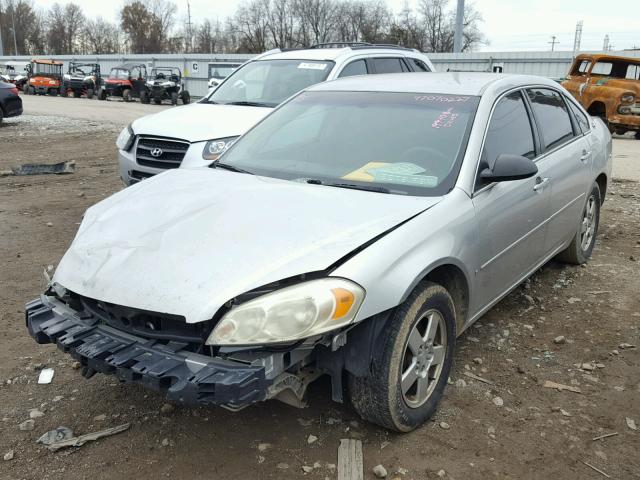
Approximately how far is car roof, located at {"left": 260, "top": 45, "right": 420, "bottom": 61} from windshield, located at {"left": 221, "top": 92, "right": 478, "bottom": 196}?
3.57m

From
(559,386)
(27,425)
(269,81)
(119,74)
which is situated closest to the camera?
(27,425)

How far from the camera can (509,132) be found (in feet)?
12.5

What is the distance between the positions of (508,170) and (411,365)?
120cm

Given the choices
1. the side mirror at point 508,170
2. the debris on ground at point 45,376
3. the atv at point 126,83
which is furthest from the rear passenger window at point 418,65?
the atv at point 126,83

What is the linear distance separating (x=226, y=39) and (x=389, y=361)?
92139 mm

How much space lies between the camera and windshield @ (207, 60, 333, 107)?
7266mm

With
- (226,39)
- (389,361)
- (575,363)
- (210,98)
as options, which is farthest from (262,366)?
(226,39)

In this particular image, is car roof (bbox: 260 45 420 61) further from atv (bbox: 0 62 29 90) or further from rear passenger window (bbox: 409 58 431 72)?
atv (bbox: 0 62 29 90)

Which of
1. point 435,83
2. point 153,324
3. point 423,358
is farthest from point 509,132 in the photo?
point 153,324

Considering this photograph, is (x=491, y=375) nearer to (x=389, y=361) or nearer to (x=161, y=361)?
(x=389, y=361)

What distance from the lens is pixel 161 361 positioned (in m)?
2.42

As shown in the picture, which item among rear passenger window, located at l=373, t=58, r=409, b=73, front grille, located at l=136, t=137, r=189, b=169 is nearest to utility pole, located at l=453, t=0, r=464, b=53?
rear passenger window, located at l=373, t=58, r=409, b=73

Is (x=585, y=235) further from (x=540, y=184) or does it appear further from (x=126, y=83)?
(x=126, y=83)

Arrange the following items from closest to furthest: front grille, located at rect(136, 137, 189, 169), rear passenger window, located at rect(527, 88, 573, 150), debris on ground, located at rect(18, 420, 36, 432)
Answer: debris on ground, located at rect(18, 420, 36, 432), rear passenger window, located at rect(527, 88, 573, 150), front grille, located at rect(136, 137, 189, 169)
